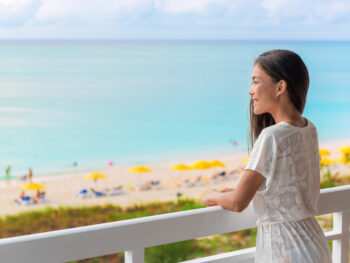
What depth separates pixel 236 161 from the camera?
11523mm

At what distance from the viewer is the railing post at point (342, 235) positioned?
1.45 meters

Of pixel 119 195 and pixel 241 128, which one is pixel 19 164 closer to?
pixel 119 195

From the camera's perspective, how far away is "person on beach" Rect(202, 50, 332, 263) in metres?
1.17

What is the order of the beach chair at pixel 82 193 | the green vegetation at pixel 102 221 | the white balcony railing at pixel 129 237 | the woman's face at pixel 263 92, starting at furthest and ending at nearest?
1. the beach chair at pixel 82 193
2. the green vegetation at pixel 102 221
3. the woman's face at pixel 263 92
4. the white balcony railing at pixel 129 237

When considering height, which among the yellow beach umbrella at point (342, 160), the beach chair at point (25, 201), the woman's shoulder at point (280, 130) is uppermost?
the woman's shoulder at point (280, 130)

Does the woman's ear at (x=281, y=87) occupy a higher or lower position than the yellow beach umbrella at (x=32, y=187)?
higher

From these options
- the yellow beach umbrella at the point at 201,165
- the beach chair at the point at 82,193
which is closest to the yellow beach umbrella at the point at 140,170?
the yellow beach umbrella at the point at 201,165

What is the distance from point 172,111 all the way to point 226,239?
4818mm

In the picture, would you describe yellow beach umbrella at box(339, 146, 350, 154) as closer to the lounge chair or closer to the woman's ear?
the lounge chair

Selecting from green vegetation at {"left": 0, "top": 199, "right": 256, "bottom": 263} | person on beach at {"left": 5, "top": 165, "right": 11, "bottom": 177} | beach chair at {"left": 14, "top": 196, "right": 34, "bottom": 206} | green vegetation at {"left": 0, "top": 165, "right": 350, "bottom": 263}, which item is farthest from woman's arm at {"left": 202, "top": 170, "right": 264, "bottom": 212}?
person on beach at {"left": 5, "top": 165, "right": 11, "bottom": 177}

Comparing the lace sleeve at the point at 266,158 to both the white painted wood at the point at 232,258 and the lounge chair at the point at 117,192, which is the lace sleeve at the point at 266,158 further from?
the lounge chair at the point at 117,192

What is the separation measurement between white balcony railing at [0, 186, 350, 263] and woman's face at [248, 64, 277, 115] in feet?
0.87

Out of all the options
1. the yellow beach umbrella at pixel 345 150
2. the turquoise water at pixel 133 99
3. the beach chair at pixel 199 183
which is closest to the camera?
the beach chair at pixel 199 183

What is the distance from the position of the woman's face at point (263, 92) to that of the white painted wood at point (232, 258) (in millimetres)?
360
